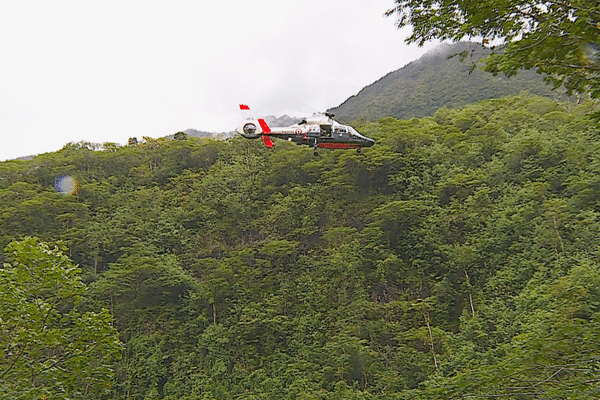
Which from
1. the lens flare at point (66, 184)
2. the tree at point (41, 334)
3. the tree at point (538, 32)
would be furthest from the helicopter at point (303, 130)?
the lens flare at point (66, 184)

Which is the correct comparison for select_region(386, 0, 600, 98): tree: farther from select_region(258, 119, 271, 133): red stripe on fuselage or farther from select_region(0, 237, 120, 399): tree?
select_region(258, 119, 271, 133): red stripe on fuselage

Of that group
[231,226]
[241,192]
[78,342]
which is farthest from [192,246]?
[78,342]

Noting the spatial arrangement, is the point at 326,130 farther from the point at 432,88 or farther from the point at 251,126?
the point at 432,88

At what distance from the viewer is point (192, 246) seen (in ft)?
60.6

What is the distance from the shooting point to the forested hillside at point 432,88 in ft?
112

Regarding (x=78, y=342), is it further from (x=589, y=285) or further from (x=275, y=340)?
(x=589, y=285)

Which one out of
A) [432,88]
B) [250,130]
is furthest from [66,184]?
[432,88]

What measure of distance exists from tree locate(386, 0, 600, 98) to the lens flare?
21.8 meters

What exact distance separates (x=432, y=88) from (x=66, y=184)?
34.9 m

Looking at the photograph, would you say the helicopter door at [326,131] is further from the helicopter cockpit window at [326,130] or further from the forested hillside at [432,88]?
the forested hillside at [432,88]

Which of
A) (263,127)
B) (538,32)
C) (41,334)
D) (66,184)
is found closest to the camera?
(538,32)

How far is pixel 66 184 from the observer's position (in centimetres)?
2117

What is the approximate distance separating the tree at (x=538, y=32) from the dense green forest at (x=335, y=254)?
3235 millimetres

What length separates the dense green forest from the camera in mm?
10500
